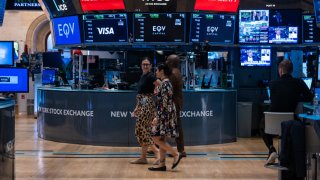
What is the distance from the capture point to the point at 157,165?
8086 millimetres

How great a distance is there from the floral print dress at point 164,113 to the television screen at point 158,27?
12.7 ft

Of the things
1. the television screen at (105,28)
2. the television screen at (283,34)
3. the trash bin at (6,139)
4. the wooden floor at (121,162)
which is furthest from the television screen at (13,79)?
the television screen at (283,34)

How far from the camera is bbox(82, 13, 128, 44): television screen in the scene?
37.2ft

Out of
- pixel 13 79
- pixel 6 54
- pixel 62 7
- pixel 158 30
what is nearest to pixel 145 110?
pixel 6 54

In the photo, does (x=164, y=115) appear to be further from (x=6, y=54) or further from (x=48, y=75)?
(x=48, y=75)

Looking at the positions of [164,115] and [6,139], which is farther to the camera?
[164,115]

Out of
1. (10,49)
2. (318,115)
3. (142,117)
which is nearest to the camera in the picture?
(318,115)

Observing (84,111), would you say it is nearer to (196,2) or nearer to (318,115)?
(196,2)

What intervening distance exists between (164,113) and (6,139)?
8.51ft

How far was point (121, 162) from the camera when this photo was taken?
8.55 m

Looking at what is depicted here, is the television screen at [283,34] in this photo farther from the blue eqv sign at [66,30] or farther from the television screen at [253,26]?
the blue eqv sign at [66,30]

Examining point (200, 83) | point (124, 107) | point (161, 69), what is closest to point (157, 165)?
point (161, 69)

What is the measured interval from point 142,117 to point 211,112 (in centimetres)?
264

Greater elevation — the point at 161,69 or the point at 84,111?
the point at 161,69
